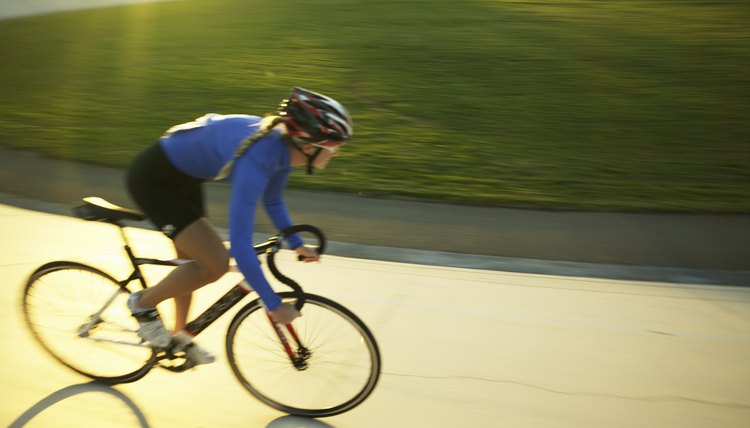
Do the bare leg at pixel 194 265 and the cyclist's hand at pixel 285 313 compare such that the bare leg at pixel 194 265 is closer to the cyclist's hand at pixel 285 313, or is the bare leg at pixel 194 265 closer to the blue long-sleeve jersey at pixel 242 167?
the blue long-sleeve jersey at pixel 242 167

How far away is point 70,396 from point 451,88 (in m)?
7.68

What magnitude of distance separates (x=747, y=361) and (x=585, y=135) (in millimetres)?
4846

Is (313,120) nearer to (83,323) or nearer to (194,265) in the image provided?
(194,265)

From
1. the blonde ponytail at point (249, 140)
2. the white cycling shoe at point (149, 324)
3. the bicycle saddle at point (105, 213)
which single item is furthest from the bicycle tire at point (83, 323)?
the blonde ponytail at point (249, 140)

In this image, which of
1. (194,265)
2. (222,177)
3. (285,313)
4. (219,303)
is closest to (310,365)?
(219,303)

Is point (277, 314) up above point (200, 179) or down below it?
below

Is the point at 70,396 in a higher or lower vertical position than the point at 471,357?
lower

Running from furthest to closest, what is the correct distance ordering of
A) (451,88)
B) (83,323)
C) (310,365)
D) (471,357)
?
(451,88)
(471,357)
(83,323)
(310,365)

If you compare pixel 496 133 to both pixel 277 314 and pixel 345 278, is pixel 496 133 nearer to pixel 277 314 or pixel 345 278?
pixel 345 278

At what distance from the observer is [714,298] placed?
Answer: 15.0 ft

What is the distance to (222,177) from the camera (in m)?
2.64

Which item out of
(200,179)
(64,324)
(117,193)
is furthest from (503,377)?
(117,193)

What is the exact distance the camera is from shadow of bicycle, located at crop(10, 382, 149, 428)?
9.61 feet

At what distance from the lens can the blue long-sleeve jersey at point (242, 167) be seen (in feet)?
7.91
